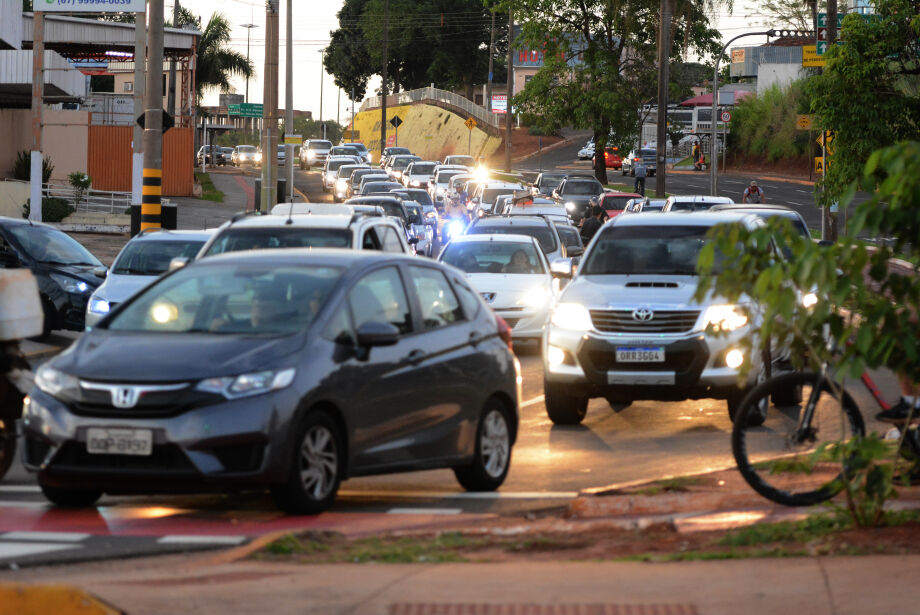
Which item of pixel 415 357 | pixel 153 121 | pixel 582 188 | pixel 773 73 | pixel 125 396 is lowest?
pixel 125 396

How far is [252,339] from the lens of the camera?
28.0ft

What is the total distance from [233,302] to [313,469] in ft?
4.00

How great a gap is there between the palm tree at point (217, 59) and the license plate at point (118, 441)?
80.1 m

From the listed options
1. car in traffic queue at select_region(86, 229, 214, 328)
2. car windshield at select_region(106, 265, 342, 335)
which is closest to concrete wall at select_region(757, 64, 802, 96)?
car in traffic queue at select_region(86, 229, 214, 328)

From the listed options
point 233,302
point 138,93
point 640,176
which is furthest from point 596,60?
point 233,302

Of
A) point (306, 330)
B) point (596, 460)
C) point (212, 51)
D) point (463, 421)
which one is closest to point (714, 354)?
point (596, 460)

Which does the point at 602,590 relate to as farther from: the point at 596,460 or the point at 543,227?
the point at 543,227

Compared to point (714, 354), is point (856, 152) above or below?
above

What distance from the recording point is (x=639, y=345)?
12453 mm

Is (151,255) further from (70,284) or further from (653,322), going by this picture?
(653,322)

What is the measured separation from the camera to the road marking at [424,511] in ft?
29.6

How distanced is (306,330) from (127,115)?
4974 cm

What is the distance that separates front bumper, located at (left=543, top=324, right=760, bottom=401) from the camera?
40.6ft

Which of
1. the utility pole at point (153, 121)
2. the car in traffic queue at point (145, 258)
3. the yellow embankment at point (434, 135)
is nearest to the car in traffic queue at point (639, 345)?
the car in traffic queue at point (145, 258)
